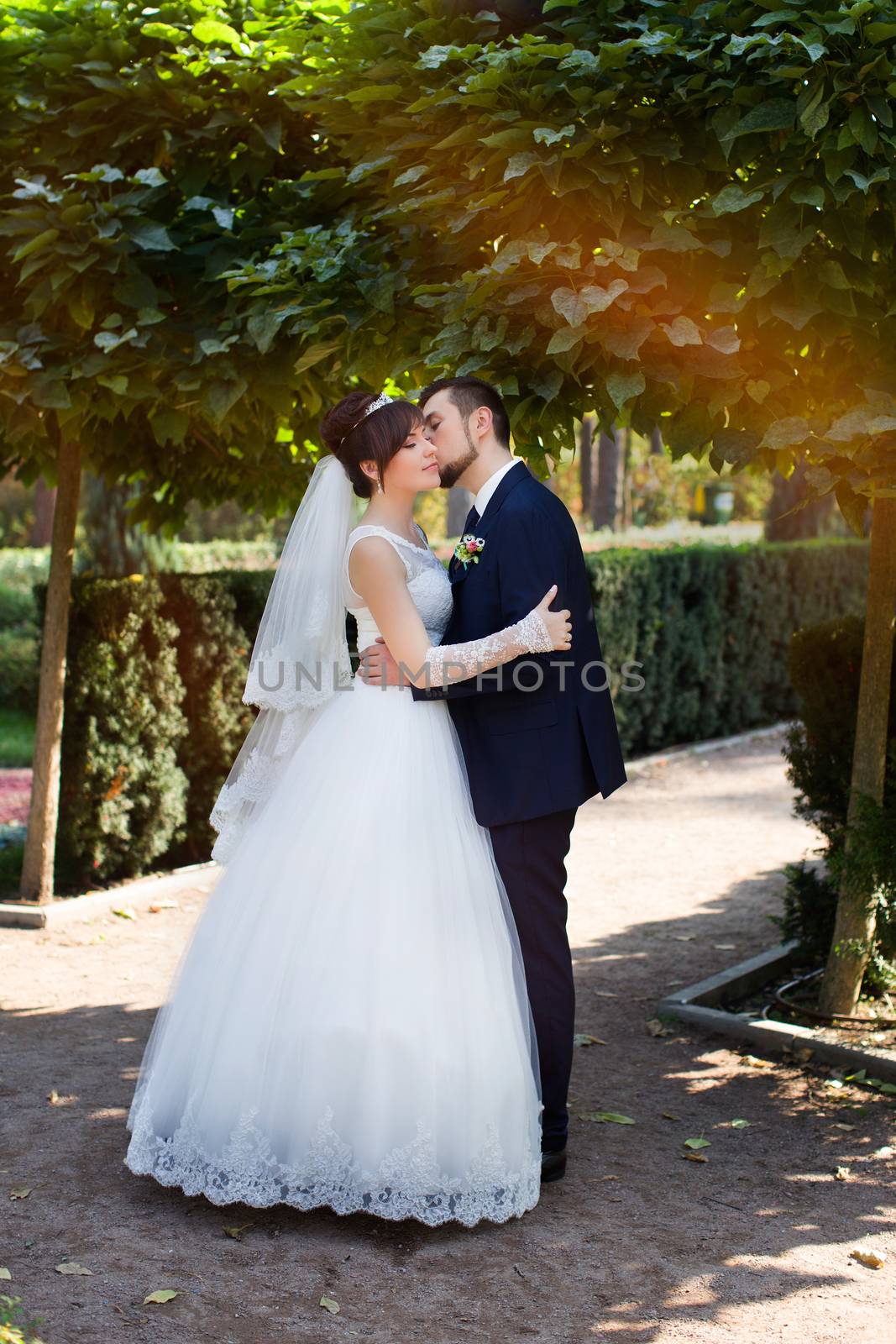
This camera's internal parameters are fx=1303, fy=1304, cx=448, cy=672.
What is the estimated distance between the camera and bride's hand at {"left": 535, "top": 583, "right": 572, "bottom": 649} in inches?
149

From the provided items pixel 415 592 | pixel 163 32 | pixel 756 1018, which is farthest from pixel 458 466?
pixel 756 1018

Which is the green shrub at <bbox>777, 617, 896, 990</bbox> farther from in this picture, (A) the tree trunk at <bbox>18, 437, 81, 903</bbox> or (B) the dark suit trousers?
(A) the tree trunk at <bbox>18, 437, 81, 903</bbox>

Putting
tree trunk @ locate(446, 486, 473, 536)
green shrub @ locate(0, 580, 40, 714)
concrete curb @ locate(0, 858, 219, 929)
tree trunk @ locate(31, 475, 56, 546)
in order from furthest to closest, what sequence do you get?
tree trunk @ locate(31, 475, 56, 546) < tree trunk @ locate(446, 486, 473, 536) < green shrub @ locate(0, 580, 40, 714) < concrete curb @ locate(0, 858, 219, 929)

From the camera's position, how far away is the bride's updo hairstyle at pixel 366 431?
13.3 ft

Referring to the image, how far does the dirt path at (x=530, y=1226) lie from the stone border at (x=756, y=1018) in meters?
0.13

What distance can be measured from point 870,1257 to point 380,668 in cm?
215

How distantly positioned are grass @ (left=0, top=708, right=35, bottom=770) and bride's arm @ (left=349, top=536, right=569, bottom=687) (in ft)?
26.3

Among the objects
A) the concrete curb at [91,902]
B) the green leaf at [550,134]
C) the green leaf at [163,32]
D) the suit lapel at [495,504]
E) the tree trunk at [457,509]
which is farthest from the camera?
the tree trunk at [457,509]

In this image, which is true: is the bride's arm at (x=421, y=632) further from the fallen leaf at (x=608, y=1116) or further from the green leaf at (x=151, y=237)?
the green leaf at (x=151, y=237)

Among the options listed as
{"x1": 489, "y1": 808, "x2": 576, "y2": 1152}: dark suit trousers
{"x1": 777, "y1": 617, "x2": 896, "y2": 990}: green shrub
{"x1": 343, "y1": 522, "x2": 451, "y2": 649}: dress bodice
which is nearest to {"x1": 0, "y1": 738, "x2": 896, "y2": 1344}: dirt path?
{"x1": 489, "y1": 808, "x2": 576, "y2": 1152}: dark suit trousers

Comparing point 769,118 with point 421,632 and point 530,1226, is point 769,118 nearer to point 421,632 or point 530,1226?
point 421,632

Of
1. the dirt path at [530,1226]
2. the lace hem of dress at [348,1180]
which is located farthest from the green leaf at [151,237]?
the lace hem of dress at [348,1180]

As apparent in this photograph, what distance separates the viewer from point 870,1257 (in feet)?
11.6

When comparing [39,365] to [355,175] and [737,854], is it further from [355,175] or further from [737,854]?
[737,854]
